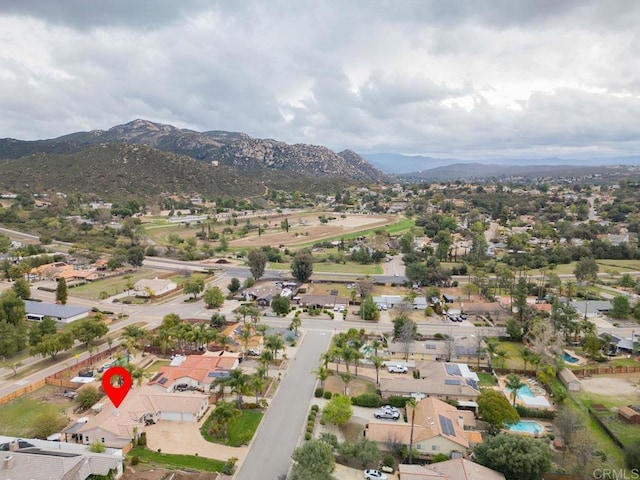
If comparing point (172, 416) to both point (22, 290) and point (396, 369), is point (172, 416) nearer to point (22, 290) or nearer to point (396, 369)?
point (396, 369)

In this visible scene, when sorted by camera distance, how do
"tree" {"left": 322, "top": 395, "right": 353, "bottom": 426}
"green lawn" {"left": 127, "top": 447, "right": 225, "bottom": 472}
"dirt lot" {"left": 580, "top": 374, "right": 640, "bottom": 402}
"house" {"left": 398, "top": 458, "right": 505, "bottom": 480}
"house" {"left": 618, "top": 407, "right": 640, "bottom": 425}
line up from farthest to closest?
1. "dirt lot" {"left": 580, "top": 374, "right": 640, "bottom": 402}
2. "house" {"left": 618, "top": 407, "right": 640, "bottom": 425}
3. "tree" {"left": 322, "top": 395, "right": 353, "bottom": 426}
4. "green lawn" {"left": 127, "top": 447, "right": 225, "bottom": 472}
5. "house" {"left": 398, "top": 458, "right": 505, "bottom": 480}

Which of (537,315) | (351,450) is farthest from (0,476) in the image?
(537,315)

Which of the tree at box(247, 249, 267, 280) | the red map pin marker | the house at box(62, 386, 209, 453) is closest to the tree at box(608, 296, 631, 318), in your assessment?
the tree at box(247, 249, 267, 280)

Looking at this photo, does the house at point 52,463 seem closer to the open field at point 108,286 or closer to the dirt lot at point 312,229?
the open field at point 108,286

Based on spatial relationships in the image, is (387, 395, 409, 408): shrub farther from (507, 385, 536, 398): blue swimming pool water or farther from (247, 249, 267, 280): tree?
(247, 249, 267, 280): tree

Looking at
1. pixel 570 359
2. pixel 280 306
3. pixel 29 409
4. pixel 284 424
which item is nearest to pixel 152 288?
pixel 280 306

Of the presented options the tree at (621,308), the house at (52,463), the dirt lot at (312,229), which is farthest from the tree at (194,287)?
the tree at (621,308)

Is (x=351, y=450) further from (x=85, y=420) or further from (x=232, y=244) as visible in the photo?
(x=232, y=244)

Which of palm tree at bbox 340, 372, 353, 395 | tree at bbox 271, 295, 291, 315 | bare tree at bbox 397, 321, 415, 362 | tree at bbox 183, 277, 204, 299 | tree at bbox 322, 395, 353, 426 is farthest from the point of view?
tree at bbox 183, 277, 204, 299
